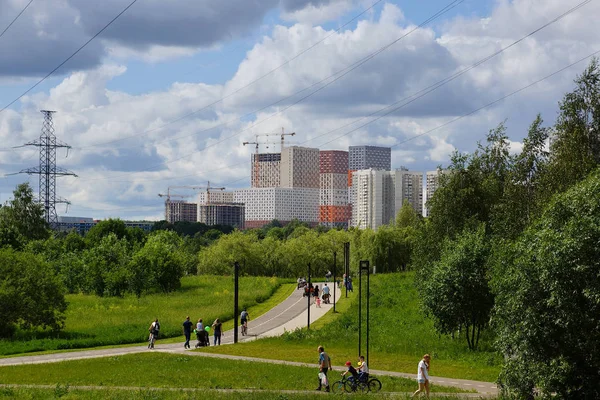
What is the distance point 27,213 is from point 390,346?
9701 centimetres

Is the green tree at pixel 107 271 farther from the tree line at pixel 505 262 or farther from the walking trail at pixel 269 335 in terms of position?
the walking trail at pixel 269 335

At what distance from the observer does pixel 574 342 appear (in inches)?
1105

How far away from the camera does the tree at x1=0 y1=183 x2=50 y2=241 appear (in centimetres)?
12962

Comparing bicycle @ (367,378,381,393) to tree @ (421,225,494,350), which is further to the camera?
tree @ (421,225,494,350)

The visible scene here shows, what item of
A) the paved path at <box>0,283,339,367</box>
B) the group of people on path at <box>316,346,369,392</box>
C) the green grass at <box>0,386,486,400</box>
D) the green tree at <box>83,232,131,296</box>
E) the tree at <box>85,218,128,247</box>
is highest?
the tree at <box>85,218,128,247</box>

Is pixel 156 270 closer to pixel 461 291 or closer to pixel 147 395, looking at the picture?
pixel 461 291

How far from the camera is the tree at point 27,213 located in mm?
129625

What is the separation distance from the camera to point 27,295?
57.5 m

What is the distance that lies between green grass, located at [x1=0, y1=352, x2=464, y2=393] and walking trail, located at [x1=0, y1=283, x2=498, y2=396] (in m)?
1.87

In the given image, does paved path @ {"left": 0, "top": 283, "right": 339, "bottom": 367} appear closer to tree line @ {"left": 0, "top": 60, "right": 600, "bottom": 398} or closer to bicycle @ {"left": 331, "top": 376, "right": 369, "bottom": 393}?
tree line @ {"left": 0, "top": 60, "right": 600, "bottom": 398}

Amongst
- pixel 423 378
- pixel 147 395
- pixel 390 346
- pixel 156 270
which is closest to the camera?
pixel 423 378

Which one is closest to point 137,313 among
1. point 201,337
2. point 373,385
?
point 201,337

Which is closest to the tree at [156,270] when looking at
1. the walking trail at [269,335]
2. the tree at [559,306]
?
the walking trail at [269,335]

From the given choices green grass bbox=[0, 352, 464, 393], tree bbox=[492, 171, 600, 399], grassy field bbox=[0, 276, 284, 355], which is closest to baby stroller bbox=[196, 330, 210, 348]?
grassy field bbox=[0, 276, 284, 355]
